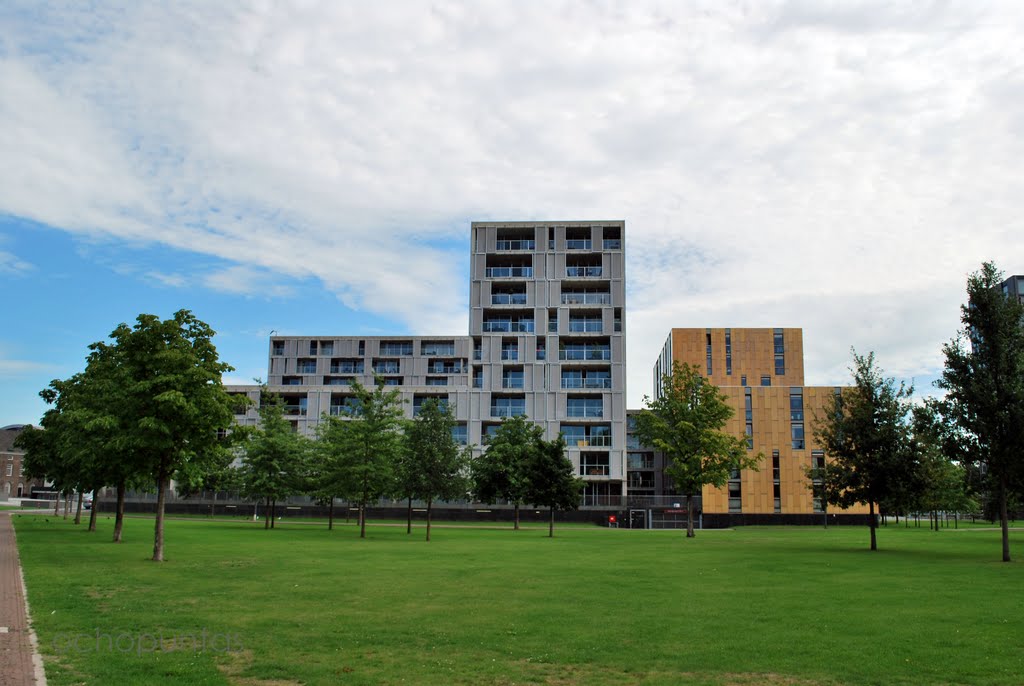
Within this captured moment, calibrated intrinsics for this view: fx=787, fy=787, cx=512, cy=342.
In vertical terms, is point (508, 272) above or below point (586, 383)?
above

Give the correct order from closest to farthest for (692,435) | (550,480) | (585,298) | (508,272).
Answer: (692,435) → (550,480) → (585,298) → (508,272)

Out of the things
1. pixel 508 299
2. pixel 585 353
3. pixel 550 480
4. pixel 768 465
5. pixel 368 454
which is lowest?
pixel 550 480

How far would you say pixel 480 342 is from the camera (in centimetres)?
9400

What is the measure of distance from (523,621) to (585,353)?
7706 cm

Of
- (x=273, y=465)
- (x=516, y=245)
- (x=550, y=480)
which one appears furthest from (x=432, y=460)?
(x=516, y=245)

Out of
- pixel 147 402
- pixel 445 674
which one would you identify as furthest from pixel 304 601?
pixel 147 402

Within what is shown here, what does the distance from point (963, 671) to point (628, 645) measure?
4962 mm

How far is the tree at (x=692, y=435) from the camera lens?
187 feet

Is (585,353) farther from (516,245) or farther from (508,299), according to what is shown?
(516,245)

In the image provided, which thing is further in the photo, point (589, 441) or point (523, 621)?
point (589, 441)

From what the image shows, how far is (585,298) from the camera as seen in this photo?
94.4m

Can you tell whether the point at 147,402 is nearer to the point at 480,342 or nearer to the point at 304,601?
the point at 304,601

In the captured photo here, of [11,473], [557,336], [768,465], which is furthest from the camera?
[11,473]

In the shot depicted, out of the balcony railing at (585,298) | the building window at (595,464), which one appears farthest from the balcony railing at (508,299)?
the building window at (595,464)
